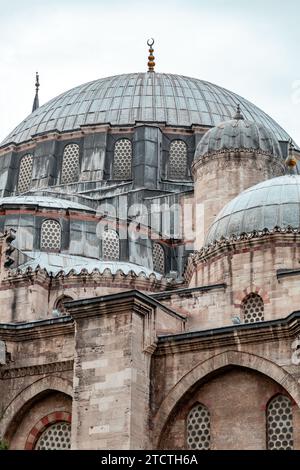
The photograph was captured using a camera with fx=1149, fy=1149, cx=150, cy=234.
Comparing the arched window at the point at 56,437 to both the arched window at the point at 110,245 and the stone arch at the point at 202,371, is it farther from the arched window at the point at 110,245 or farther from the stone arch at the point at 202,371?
the arched window at the point at 110,245

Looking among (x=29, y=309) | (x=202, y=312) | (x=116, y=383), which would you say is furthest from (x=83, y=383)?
(x=29, y=309)

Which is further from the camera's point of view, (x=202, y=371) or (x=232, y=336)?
(x=202, y=371)

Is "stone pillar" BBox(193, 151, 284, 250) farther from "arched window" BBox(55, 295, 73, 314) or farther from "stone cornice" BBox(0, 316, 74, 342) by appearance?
"stone cornice" BBox(0, 316, 74, 342)

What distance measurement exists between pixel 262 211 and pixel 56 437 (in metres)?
6.41

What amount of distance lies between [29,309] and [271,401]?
8.00m

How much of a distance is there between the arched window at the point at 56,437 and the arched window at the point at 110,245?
813 centimetres

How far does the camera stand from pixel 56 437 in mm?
21766

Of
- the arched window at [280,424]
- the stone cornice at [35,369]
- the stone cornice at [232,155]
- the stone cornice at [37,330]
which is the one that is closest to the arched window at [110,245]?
the stone cornice at [232,155]

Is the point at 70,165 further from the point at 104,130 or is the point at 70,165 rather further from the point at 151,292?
the point at 151,292

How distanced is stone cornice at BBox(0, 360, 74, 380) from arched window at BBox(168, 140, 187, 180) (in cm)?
1411

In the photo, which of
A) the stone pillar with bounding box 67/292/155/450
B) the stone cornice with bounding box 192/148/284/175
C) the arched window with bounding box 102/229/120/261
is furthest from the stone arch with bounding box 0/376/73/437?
the stone cornice with bounding box 192/148/284/175

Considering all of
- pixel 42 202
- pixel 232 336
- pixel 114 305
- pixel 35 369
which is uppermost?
pixel 42 202

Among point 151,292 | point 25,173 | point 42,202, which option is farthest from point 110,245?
point 25,173
